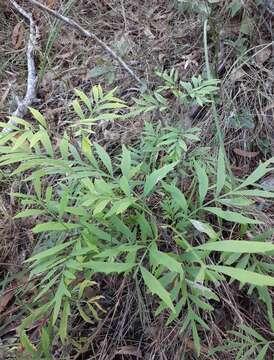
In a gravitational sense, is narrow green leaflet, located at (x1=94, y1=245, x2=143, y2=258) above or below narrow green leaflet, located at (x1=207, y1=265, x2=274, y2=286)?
below

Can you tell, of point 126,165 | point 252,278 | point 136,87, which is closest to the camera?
point 252,278

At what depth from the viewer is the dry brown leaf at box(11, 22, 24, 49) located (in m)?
2.77

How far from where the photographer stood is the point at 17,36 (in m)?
2.81

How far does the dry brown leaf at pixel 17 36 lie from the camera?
9.10ft

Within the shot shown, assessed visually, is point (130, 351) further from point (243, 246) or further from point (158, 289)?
point (243, 246)

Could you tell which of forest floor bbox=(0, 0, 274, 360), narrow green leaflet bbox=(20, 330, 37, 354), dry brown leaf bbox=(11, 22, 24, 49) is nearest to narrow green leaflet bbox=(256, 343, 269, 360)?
forest floor bbox=(0, 0, 274, 360)

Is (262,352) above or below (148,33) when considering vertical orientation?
below

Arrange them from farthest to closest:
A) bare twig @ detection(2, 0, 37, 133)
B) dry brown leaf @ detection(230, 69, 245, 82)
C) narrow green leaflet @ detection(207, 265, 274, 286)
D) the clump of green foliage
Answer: bare twig @ detection(2, 0, 37, 133) < dry brown leaf @ detection(230, 69, 245, 82) < the clump of green foliage < narrow green leaflet @ detection(207, 265, 274, 286)

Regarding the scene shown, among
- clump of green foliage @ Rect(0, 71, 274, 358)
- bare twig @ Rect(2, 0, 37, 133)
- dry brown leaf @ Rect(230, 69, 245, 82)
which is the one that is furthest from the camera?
bare twig @ Rect(2, 0, 37, 133)

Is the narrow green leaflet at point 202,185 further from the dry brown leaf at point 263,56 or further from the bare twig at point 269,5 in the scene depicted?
the bare twig at point 269,5

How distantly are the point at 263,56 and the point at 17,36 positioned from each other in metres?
1.47

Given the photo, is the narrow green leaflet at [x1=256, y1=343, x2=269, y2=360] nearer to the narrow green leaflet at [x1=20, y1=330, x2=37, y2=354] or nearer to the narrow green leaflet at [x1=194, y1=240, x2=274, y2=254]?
the narrow green leaflet at [x1=194, y1=240, x2=274, y2=254]

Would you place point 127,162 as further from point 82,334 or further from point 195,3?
point 195,3

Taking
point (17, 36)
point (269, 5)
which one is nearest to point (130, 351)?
point (269, 5)
